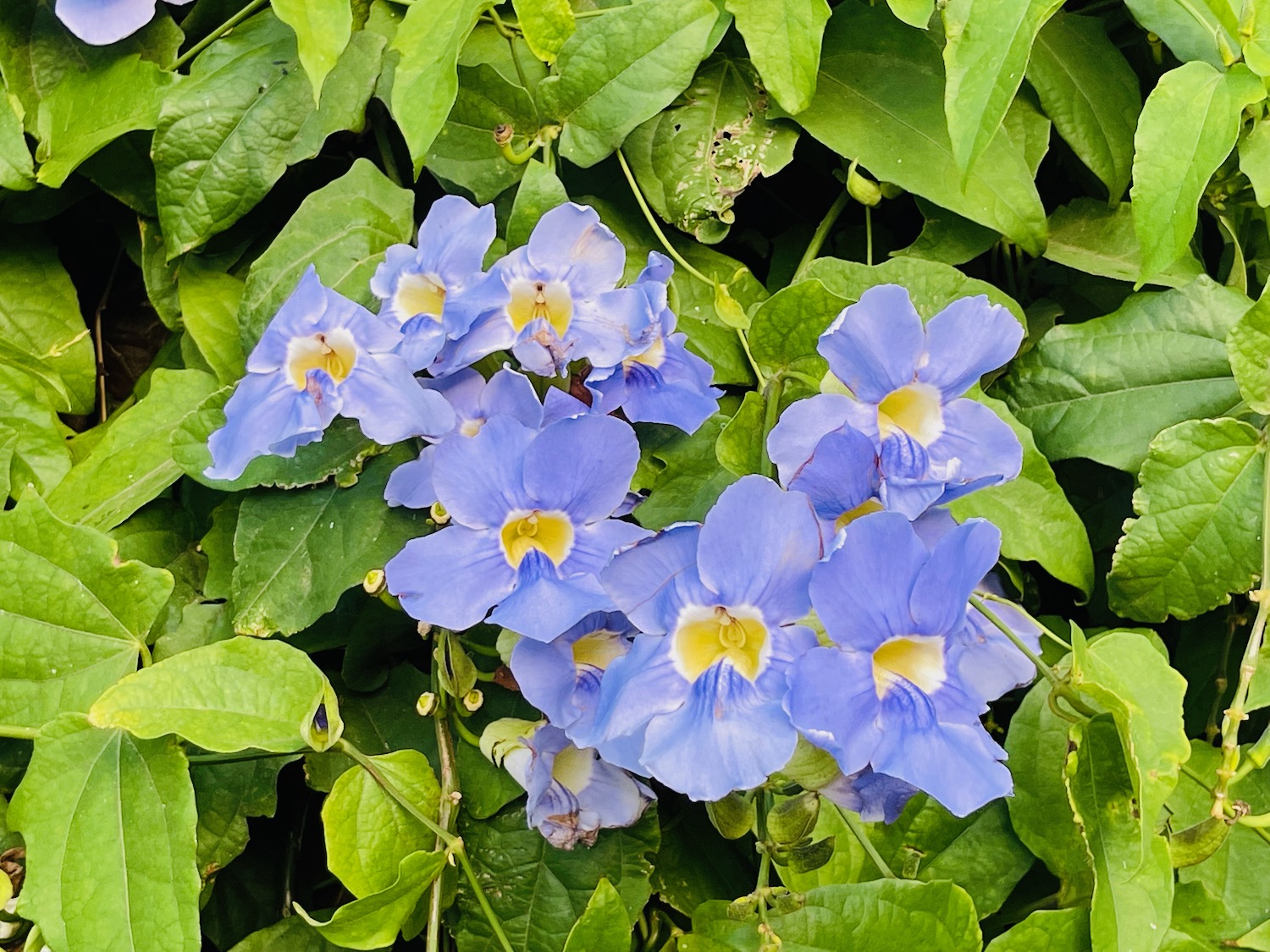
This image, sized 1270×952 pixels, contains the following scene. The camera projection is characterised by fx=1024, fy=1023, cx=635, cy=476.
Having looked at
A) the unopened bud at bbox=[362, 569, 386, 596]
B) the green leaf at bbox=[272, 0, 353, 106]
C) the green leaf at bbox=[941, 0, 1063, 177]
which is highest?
the green leaf at bbox=[941, 0, 1063, 177]

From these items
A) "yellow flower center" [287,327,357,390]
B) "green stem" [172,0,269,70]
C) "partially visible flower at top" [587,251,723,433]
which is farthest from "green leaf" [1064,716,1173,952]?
"green stem" [172,0,269,70]

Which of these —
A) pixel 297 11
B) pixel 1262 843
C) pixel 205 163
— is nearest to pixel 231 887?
pixel 205 163

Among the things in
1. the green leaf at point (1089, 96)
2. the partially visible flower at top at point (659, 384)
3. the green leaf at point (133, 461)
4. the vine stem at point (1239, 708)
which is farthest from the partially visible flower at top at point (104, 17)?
the vine stem at point (1239, 708)

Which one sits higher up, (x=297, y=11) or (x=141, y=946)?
(x=297, y=11)

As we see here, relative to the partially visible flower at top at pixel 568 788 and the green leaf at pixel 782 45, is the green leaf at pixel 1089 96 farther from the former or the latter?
the partially visible flower at top at pixel 568 788

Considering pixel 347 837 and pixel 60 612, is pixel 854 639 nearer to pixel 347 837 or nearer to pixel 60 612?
pixel 347 837

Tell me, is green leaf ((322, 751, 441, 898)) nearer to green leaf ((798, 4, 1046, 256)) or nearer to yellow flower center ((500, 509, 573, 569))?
yellow flower center ((500, 509, 573, 569))

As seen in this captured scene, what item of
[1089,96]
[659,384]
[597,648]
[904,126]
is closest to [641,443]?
[659,384]

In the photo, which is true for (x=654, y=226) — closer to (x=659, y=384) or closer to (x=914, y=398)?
(x=659, y=384)
